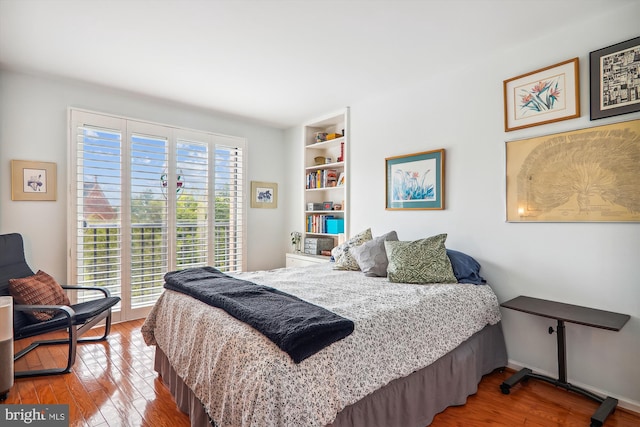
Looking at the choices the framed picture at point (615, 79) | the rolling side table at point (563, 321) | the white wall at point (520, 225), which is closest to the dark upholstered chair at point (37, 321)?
the white wall at point (520, 225)

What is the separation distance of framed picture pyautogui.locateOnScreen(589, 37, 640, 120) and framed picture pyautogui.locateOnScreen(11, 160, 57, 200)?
4.77m

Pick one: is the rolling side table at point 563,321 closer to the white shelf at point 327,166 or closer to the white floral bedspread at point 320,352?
the white floral bedspread at point 320,352

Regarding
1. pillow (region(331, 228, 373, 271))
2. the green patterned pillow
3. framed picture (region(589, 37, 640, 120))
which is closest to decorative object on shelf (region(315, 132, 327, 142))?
pillow (region(331, 228, 373, 271))

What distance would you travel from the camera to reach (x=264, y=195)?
4.83 m

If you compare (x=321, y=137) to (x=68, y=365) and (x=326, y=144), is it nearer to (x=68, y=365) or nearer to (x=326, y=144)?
(x=326, y=144)

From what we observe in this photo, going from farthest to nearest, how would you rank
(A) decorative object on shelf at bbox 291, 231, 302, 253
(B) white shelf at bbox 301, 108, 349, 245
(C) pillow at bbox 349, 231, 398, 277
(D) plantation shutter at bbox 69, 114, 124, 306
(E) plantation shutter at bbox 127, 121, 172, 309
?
(A) decorative object on shelf at bbox 291, 231, 302, 253
(B) white shelf at bbox 301, 108, 349, 245
(E) plantation shutter at bbox 127, 121, 172, 309
(D) plantation shutter at bbox 69, 114, 124, 306
(C) pillow at bbox 349, 231, 398, 277

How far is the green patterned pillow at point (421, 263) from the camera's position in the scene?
99.7 inches

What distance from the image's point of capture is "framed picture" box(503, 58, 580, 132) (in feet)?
7.58

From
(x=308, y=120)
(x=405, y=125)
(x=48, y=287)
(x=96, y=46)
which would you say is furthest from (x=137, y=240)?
(x=405, y=125)

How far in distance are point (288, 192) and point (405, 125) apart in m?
2.26

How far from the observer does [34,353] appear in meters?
2.77

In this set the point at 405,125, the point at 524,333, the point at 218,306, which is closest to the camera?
the point at 218,306

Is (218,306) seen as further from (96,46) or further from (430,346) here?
(96,46)

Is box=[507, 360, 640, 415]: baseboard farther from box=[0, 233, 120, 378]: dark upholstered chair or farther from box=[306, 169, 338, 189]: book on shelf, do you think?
box=[0, 233, 120, 378]: dark upholstered chair
